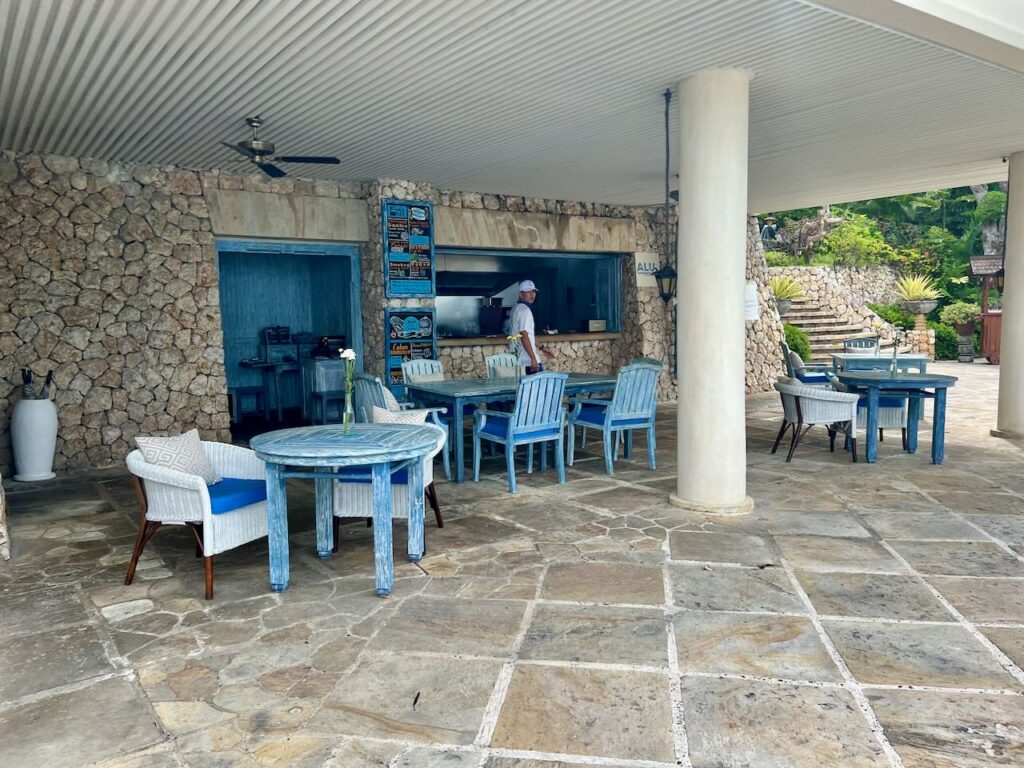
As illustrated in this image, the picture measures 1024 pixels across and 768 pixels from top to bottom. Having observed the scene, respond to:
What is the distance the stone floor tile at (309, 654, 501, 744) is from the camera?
232 centimetres

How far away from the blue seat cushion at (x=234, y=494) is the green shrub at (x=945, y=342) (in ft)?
54.0

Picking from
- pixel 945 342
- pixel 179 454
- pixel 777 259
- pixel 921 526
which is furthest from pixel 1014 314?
pixel 777 259

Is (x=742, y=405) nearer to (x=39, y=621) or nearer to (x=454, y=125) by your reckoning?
(x=454, y=125)

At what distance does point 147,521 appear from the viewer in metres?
3.58

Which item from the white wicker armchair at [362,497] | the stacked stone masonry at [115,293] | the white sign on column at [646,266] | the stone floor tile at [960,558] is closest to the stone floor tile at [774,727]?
the stone floor tile at [960,558]

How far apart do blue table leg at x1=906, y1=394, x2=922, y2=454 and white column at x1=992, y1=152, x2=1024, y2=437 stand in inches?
Result: 52.2

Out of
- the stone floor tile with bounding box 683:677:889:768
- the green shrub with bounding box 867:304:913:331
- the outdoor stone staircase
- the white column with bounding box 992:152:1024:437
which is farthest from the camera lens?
the green shrub with bounding box 867:304:913:331

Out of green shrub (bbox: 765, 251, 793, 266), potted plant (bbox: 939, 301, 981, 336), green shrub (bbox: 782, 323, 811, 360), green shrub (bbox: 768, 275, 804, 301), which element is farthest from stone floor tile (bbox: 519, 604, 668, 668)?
green shrub (bbox: 765, 251, 793, 266)

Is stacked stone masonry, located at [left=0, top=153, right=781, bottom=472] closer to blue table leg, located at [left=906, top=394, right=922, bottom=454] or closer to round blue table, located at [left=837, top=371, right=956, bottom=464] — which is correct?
round blue table, located at [left=837, top=371, right=956, bottom=464]

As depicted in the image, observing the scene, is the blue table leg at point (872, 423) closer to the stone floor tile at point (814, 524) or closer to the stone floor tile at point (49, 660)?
the stone floor tile at point (814, 524)

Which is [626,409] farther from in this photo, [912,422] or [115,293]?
[115,293]

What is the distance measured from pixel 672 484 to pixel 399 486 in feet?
7.58

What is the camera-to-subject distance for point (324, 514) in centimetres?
392

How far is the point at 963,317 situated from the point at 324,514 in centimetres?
1658
